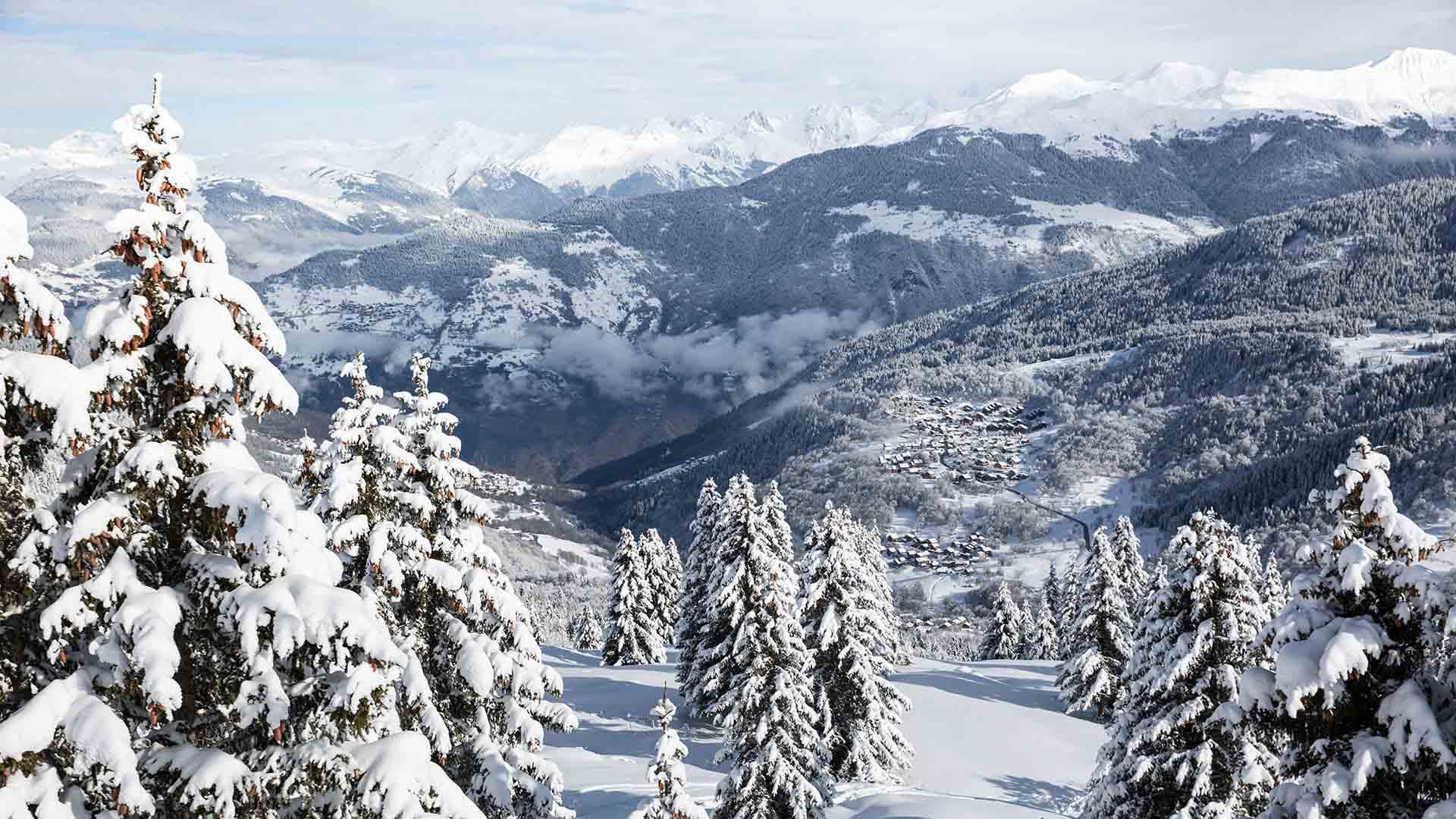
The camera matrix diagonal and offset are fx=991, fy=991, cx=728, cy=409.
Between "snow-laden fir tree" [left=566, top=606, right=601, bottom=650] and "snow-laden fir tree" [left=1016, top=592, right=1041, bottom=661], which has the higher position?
"snow-laden fir tree" [left=1016, top=592, right=1041, bottom=661]

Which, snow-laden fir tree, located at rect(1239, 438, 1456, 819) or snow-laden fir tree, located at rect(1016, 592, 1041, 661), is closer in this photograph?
snow-laden fir tree, located at rect(1239, 438, 1456, 819)

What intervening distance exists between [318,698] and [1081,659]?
5182 cm

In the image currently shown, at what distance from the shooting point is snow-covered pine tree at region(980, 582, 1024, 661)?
319 ft

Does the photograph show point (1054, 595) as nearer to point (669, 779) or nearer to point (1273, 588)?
point (1273, 588)

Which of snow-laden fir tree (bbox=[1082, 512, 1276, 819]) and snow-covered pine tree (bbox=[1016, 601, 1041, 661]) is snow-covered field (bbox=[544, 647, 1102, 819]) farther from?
snow-covered pine tree (bbox=[1016, 601, 1041, 661])

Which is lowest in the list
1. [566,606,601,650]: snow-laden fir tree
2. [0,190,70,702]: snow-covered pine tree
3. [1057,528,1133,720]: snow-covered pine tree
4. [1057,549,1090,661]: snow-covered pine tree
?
[566,606,601,650]: snow-laden fir tree

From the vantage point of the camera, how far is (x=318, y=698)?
8.73 meters

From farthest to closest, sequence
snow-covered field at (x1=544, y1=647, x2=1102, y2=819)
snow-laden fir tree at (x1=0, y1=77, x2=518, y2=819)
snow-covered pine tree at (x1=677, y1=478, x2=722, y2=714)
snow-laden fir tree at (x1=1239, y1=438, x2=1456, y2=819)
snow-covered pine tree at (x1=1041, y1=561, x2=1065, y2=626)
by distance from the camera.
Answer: snow-covered pine tree at (x1=1041, y1=561, x2=1065, y2=626)
snow-covered pine tree at (x1=677, y1=478, x2=722, y2=714)
snow-covered field at (x1=544, y1=647, x2=1102, y2=819)
snow-laden fir tree at (x1=1239, y1=438, x2=1456, y2=819)
snow-laden fir tree at (x1=0, y1=77, x2=518, y2=819)

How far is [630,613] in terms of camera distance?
68.4m

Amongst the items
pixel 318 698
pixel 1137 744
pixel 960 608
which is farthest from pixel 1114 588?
pixel 960 608

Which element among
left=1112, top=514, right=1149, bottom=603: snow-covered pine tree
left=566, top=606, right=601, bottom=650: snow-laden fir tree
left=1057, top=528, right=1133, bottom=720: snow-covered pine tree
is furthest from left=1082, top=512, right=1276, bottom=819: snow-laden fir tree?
left=566, top=606, right=601, bottom=650: snow-laden fir tree

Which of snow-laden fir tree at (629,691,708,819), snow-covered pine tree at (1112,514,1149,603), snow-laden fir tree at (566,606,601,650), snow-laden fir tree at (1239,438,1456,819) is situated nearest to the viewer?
snow-laden fir tree at (1239,438,1456,819)

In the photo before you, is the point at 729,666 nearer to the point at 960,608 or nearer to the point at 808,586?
the point at 808,586

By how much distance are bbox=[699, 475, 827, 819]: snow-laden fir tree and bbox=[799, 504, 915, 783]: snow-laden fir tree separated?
58.9 inches
